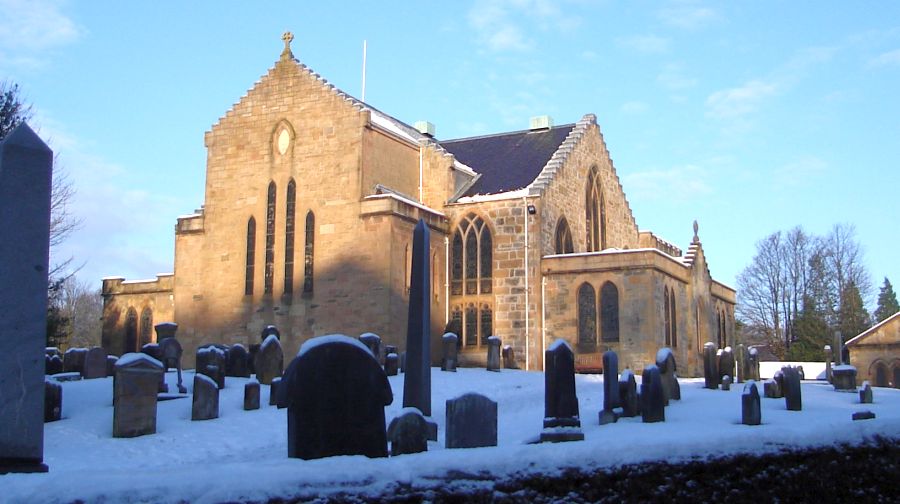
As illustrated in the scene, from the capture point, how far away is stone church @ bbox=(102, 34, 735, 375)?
112ft

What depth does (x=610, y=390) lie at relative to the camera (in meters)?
20.7

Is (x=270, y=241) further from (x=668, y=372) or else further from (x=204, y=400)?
(x=668, y=372)

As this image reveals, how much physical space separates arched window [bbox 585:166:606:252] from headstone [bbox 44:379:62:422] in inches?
995

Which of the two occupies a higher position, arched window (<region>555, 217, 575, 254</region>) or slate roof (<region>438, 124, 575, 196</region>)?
slate roof (<region>438, 124, 575, 196</region>)

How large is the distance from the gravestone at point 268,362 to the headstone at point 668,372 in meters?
9.10

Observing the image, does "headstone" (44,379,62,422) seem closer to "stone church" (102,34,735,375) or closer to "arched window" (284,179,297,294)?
"stone church" (102,34,735,375)

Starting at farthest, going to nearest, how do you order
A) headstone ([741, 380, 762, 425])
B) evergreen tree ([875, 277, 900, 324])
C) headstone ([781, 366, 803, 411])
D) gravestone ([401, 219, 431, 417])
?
evergreen tree ([875, 277, 900, 324]), headstone ([781, 366, 803, 411]), headstone ([741, 380, 762, 425]), gravestone ([401, 219, 431, 417])

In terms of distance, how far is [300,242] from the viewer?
35.7 meters

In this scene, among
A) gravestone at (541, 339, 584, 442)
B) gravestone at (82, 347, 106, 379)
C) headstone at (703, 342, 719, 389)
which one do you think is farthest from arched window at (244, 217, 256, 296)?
gravestone at (541, 339, 584, 442)

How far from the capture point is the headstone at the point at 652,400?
1969cm

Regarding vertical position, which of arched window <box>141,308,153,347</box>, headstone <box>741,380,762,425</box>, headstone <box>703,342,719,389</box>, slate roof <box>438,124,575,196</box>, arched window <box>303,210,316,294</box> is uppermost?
slate roof <box>438,124,575,196</box>

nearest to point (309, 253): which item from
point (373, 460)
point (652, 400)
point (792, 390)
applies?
point (652, 400)

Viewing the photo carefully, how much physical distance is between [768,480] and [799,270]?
5889cm

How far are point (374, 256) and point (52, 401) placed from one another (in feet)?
50.9
